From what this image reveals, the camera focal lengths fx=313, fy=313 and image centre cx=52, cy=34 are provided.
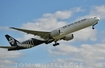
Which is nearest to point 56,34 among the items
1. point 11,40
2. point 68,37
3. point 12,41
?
point 68,37

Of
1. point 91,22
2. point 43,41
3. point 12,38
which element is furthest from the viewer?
point 12,38

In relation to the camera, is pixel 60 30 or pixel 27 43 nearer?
pixel 60 30

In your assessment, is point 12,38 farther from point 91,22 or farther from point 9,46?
point 91,22

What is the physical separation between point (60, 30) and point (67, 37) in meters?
6.15

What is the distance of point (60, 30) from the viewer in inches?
2621

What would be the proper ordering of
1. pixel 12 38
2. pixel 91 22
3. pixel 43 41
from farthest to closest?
pixel 12 38, pixel 43 41, pixel 91 22

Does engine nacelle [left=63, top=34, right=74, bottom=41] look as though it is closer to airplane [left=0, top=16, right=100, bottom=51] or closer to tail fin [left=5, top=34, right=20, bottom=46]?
airplane [left=0, top=16, right=100, bottom=51]

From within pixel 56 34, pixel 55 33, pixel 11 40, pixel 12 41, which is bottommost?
pixel 12 41

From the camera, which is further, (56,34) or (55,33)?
(55,33)

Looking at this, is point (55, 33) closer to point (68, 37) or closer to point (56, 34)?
point (56, 34)

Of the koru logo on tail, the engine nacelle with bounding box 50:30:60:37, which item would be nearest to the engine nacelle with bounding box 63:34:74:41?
the engine nacelle with bounding box 50:30:60:37

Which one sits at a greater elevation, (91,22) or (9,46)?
(91,22)

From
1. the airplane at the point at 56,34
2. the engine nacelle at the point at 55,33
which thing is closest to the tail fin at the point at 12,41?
the airplane at the point at 56,34

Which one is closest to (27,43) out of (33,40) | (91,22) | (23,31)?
(33,40)
